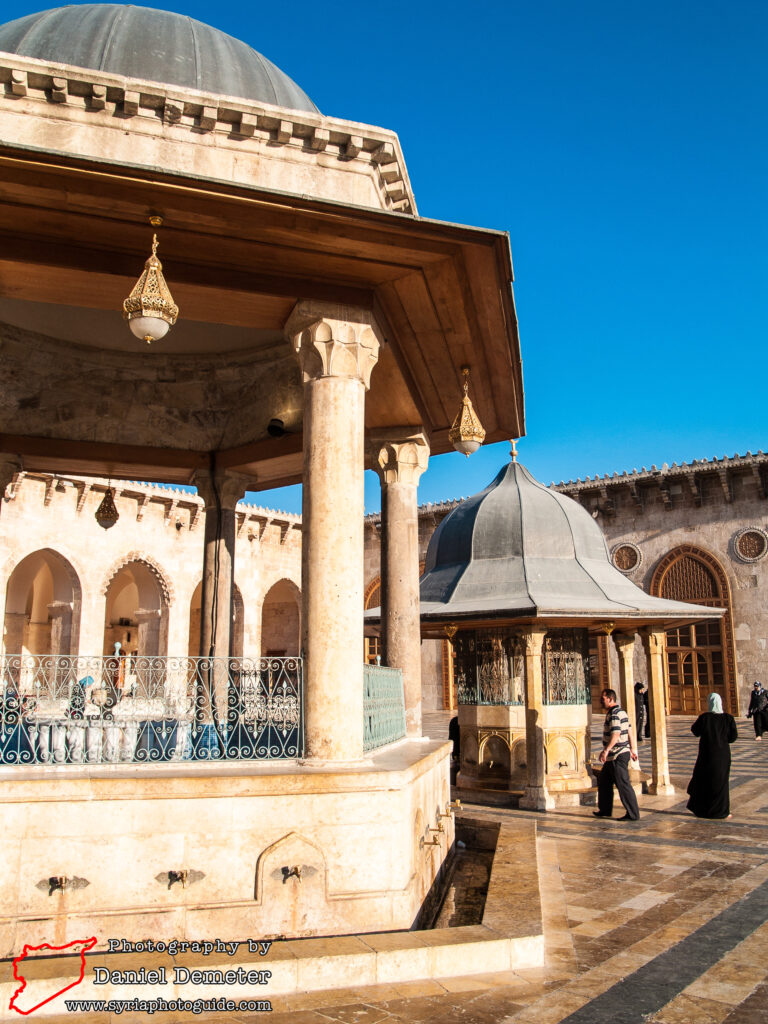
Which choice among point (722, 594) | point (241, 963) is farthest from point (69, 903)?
point (722, 594)

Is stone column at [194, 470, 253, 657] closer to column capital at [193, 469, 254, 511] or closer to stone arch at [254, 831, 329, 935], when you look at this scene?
column capital at [193, 469, 254, 511]

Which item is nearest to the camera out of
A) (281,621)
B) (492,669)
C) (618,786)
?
(618,786)

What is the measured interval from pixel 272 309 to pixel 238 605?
60.5 ft

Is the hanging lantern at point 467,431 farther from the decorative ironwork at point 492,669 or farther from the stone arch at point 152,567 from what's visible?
the stone arch at point 152,567

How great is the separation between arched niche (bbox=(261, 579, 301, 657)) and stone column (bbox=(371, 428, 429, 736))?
1813 cm

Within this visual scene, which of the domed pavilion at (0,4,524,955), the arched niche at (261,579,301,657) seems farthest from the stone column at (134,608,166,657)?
the domed pavilion at (0,4,524,955)

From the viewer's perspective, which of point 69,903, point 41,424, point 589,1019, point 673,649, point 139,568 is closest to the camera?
point 589,1019

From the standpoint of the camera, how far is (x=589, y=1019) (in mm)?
3182

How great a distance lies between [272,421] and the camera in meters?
7.86

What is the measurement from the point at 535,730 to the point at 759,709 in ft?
36.3

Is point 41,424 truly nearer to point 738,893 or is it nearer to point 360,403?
point 360,403

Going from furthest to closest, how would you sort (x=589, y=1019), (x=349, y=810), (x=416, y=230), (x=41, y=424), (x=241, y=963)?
(x=41, y=424) < (x=416, y=230) < (x=349, y=810) < (x=241, y=963) < (x=589, y=1019)

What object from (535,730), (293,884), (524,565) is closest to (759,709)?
(524,565)

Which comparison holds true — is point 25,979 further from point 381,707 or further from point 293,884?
point 381,707
